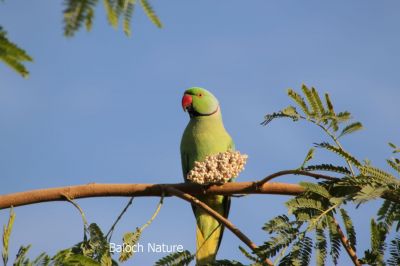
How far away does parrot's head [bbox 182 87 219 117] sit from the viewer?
256 inches

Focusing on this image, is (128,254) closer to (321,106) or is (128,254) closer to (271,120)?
(271,120)

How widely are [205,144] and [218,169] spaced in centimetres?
153

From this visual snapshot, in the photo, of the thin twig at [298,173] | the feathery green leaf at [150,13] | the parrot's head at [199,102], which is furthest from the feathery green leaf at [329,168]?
the parrot's head at [199,102]

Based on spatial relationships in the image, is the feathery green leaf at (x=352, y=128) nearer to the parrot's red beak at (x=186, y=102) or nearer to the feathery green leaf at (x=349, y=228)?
the feathery green leaf at (x=349, y=228)

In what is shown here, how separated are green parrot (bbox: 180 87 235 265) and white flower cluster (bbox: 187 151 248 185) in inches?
42.5

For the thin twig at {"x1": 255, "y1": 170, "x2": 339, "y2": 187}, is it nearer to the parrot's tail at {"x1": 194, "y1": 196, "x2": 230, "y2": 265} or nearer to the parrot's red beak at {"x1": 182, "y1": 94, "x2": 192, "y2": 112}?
the parrot's tail at {"x1": 194, "y1": 196, "x2": 230, "y2": 265}

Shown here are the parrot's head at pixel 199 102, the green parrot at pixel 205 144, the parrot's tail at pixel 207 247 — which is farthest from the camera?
the parrot's head at pixel 199 102

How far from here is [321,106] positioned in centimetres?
396

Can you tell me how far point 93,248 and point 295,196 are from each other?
1363 mm

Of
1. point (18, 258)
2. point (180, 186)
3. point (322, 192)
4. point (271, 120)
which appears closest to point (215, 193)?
point (180, 186)

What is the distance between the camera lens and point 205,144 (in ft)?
19.6

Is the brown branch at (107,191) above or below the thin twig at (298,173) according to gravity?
above

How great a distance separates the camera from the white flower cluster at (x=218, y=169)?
440 centimetres

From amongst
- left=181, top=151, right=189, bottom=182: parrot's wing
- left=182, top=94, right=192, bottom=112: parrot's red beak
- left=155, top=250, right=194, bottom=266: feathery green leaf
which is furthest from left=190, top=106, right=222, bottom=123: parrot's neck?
left=155, top=250, right=194, bottom=266: feathery green leaf
